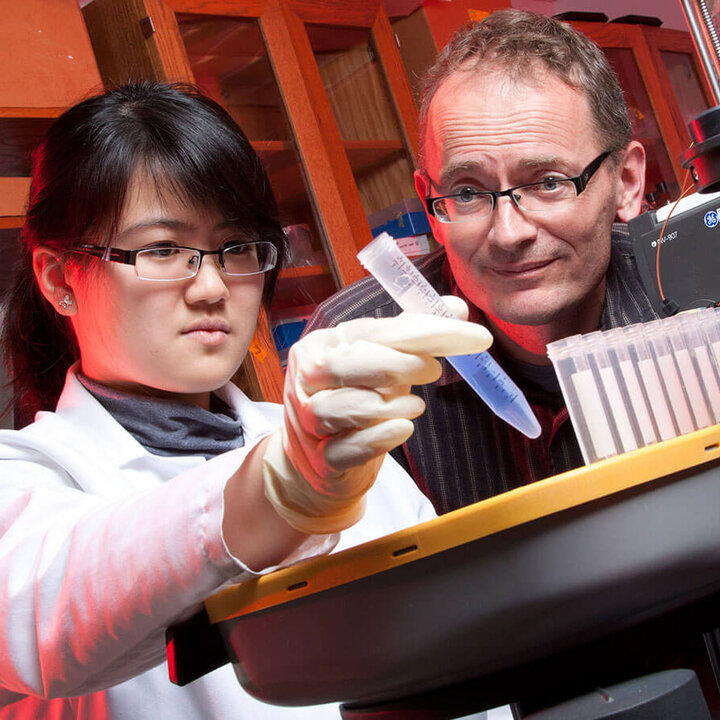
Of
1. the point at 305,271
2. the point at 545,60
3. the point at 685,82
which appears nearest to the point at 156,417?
the point at 545,60

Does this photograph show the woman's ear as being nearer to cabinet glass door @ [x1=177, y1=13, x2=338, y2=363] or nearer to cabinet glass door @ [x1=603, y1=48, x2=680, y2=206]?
cabinet glass door @ [x1=177, y1=13, x2=338, y2=363]

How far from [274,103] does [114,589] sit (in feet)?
6.80

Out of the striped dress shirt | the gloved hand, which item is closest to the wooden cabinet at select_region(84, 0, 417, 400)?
the striped dress shirt

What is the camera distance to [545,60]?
1441 millimetres

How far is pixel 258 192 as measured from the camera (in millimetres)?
1068

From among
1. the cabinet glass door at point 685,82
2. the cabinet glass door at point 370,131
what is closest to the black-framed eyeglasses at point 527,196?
the cabinet glass door at point 370,131

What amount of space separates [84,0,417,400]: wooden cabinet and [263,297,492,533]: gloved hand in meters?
1.55

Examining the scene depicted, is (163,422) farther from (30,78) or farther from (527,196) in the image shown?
(30,78)

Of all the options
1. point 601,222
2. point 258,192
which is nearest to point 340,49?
point 601,222

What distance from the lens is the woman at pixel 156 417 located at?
581 mm

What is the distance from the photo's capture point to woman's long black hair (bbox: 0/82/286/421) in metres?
Result: 0.97

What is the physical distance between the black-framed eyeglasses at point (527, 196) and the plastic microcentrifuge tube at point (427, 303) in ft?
1.86

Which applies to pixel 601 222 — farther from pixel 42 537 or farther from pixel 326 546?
pixel 42 537

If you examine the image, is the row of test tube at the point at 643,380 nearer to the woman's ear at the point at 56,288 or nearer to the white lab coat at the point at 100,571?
the white lab coat at the point at 100,571
